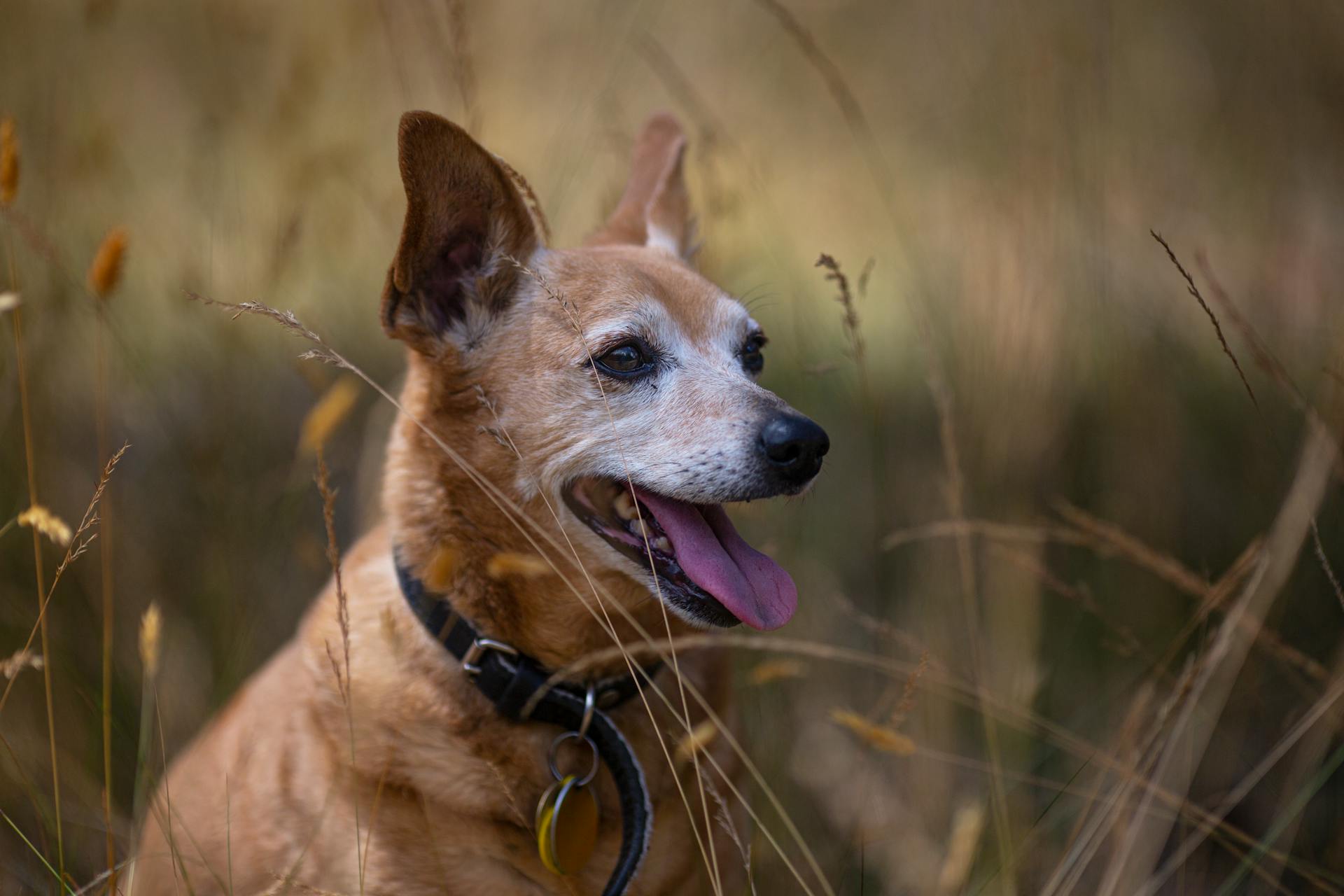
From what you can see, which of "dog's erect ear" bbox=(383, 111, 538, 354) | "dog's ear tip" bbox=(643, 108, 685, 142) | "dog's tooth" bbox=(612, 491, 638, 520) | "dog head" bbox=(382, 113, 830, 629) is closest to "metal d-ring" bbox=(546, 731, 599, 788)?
"dog head" bbox=(382, 113, 830, 629)

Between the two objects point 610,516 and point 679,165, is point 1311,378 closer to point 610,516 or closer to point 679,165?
point 679,165

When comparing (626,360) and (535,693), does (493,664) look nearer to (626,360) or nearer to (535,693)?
(535,693)

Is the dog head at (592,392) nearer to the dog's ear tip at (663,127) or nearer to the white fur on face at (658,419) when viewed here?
the white fur on face at (658,419)

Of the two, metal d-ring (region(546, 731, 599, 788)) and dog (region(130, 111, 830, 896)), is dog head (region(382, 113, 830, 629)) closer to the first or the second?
dog (region(130, 111, 830, 896))

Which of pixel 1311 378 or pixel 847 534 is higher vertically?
pixel 1311 378

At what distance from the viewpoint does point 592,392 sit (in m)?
2.14

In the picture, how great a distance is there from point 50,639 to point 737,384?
1.97m

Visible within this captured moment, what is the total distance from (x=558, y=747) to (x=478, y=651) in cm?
28

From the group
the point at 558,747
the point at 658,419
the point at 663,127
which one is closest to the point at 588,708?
the point at 558,747

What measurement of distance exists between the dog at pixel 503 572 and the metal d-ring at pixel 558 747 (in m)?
0.02

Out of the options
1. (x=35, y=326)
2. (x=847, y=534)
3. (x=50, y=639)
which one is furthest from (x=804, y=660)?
(x=35, y=326)

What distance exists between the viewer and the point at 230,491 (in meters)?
3.19

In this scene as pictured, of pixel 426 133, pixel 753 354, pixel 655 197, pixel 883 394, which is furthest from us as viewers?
pixel 883 394

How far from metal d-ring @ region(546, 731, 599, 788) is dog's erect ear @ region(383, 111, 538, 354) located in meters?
0.90
